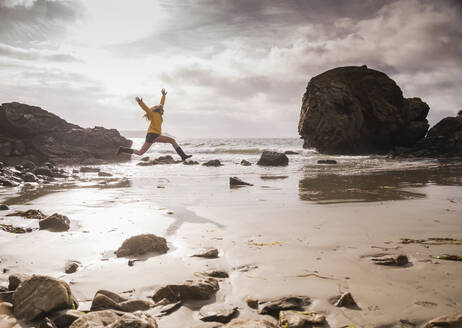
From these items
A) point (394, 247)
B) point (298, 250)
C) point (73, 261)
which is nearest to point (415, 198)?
point (394, 247)

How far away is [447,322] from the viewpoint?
136 cm

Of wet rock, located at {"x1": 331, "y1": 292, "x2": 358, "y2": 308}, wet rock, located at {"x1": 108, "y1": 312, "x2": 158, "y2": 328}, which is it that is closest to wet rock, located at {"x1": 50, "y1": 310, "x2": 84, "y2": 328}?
wet rock, located at {"x1": 108, "y1": 312, "x2": 158, "y2": 328}

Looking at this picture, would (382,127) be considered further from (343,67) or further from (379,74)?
(343,67)

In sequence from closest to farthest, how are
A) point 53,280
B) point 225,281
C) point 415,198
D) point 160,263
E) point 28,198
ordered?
point 53,280
point 225,281
point 160,263
point 415,198
point 28,198

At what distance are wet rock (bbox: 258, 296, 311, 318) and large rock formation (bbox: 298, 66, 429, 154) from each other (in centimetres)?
2954

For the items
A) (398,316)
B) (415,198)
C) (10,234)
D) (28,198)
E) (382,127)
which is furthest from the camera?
(382,127)

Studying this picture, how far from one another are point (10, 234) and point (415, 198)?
5.84m

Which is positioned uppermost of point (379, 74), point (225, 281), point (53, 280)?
point (379, 74)

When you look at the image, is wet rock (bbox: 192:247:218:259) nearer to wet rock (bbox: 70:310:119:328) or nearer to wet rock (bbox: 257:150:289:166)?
wet rock (bbox: 70:310:119:328)

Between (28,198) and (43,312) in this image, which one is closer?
(43,312)

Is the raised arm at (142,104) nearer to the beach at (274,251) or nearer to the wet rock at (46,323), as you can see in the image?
the beach at (274,251)

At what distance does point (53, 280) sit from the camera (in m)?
1.71

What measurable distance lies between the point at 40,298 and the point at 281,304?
138 centimetres

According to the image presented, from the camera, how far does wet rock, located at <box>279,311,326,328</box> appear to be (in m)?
1.51
